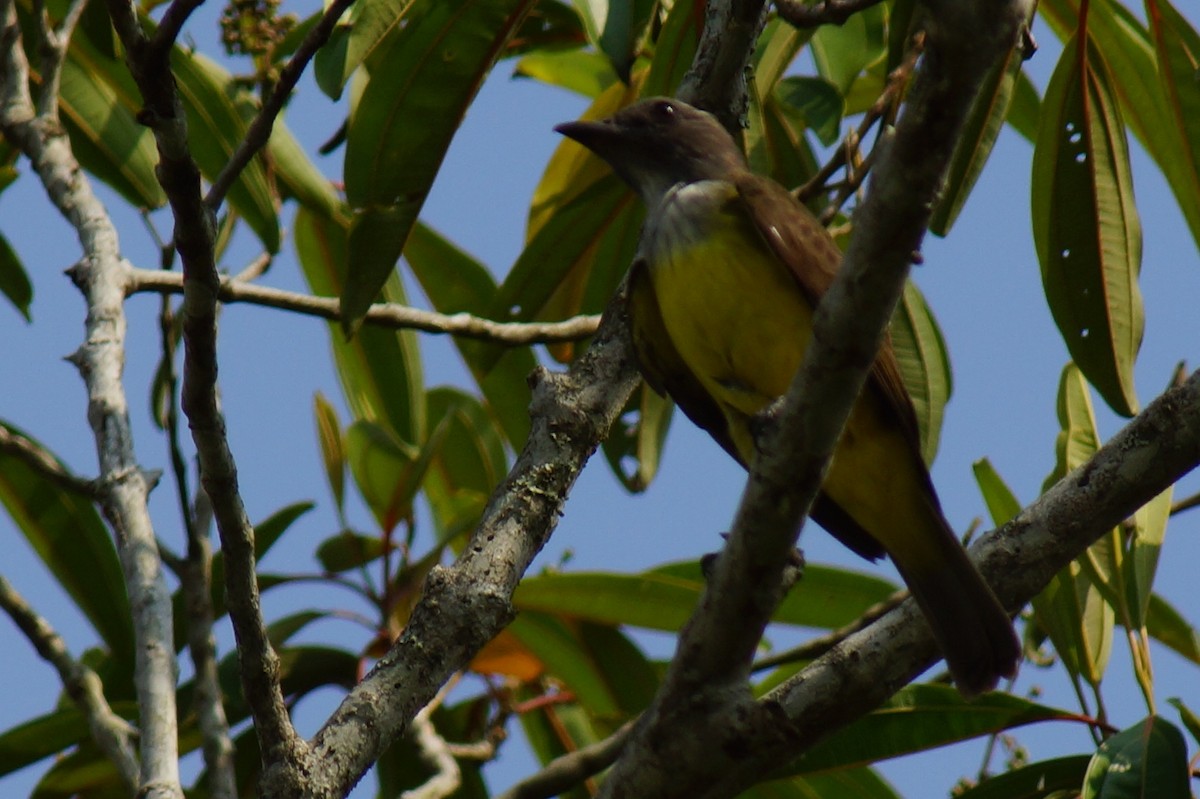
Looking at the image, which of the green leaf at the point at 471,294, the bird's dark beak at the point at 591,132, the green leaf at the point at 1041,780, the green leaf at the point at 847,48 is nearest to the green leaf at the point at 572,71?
the green leaf at the point at 471,294

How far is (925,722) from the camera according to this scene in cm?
352

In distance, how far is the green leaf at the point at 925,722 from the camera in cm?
349

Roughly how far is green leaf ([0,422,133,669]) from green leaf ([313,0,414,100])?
1511 millimetres

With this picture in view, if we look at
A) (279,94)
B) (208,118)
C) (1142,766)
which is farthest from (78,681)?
(1142,766)

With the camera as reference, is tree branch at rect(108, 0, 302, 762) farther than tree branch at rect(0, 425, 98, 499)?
No

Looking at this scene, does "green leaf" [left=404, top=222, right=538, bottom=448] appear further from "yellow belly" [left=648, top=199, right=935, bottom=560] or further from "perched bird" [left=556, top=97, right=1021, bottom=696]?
"yellow belly" [left=648, top=199, right=935, bottom=560]

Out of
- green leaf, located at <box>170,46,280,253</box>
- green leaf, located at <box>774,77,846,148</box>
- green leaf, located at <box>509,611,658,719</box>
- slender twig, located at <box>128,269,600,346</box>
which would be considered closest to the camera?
slender twig, located at <box>128,269,600,346</box>

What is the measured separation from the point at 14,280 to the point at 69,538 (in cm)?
89

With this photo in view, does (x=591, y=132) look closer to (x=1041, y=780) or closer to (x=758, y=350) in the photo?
(x=758, y=350)

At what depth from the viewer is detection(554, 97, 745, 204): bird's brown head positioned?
13.3 feet

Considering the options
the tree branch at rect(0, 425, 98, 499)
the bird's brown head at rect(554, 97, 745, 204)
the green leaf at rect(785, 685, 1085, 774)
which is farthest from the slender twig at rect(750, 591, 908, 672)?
the tree branch at rect(0, 425, 98, 499)

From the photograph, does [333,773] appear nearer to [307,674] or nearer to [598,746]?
[598,746]

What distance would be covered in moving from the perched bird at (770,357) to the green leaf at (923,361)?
37 centimetres

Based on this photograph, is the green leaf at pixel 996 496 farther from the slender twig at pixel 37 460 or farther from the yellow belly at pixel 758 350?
the slender twig at pixel 37 460
